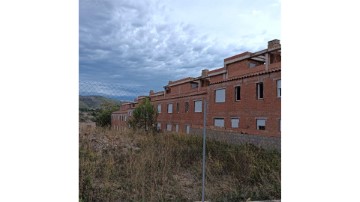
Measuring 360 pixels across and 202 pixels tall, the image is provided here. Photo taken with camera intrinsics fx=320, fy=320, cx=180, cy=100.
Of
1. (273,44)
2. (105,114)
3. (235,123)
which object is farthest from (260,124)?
(105,114)

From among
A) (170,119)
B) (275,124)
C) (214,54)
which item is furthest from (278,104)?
(170,119)

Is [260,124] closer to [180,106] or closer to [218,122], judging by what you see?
[218,122]

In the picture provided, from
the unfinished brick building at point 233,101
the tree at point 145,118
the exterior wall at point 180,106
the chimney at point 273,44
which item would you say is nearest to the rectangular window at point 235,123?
the unfinished brick building at point 233,101

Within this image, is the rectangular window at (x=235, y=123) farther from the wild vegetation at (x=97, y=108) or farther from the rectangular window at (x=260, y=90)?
the wild vegetation at (x=97, y=108)

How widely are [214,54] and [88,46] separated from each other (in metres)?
1.53

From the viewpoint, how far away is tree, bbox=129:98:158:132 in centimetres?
344

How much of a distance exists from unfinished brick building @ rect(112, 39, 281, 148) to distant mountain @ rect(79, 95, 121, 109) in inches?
16.5

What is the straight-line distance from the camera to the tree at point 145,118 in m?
3.44

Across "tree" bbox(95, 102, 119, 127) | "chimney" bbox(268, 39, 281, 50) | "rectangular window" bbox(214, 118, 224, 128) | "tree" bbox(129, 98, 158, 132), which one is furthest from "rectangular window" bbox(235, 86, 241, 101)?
"tree" bbox(95, 102, 119, 127)

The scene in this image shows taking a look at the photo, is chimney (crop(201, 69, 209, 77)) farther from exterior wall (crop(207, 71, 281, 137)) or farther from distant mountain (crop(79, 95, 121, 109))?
distant mountain (crop(79, 95, 121, 109))
